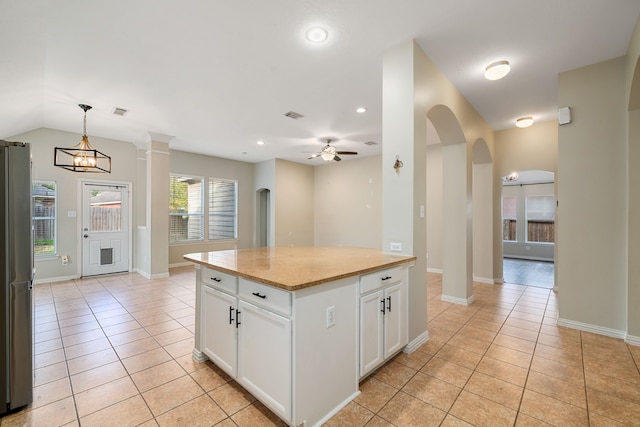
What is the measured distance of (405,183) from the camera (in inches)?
104

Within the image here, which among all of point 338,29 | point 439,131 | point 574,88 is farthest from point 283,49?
point 574,88

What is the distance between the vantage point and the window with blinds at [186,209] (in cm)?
697

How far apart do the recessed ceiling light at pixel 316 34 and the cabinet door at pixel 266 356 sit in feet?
7.57

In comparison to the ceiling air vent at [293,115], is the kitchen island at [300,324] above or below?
below

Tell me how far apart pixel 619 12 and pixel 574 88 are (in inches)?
40.9

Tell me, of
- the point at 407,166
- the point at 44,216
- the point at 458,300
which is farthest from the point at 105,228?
the point at 458,300

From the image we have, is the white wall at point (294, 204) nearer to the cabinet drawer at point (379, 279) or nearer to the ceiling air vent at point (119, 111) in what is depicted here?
the ceiling air vent at point (119, 111)

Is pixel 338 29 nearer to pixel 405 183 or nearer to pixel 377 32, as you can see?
pixel 377 32

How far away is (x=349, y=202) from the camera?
7965 mm

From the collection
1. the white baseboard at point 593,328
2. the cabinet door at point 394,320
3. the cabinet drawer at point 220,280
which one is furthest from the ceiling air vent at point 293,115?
the white baseboard at point 593,328

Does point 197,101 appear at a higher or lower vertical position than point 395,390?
higher

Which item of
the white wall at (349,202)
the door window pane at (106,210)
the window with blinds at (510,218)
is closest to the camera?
the door window pane at (106,210)

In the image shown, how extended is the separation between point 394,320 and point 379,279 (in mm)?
475

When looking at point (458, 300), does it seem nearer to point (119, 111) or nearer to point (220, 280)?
point (220, 280)
